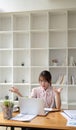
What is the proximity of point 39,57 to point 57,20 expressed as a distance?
35.1 inches

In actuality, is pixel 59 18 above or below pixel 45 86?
above

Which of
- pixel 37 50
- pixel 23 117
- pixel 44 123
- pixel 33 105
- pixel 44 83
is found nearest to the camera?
pixel 44 123

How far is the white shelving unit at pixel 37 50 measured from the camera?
15.1 feet

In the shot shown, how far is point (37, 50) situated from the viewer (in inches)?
190

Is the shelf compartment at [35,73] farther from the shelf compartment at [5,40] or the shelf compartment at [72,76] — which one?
the shelf compartment at [5,40]

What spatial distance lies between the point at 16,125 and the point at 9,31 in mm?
2988

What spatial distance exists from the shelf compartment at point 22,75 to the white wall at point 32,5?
51.2 inches

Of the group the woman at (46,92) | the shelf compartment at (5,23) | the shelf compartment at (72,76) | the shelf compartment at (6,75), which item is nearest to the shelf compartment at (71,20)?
the shelf compartment at (72,76)

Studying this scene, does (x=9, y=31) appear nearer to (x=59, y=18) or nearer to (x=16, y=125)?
(x=59, y=18)

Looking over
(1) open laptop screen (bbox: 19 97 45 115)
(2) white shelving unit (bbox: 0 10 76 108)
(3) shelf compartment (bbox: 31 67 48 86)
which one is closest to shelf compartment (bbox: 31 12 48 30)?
(2) white shelving unit (bbox: 0 10 76 108)

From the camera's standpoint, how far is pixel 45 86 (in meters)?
3.29

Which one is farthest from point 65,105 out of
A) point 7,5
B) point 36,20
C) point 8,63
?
point 7,5

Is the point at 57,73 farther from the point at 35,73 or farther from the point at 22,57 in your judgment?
the point at 22,57

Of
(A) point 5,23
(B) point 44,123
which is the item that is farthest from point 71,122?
(A) point 5,23
